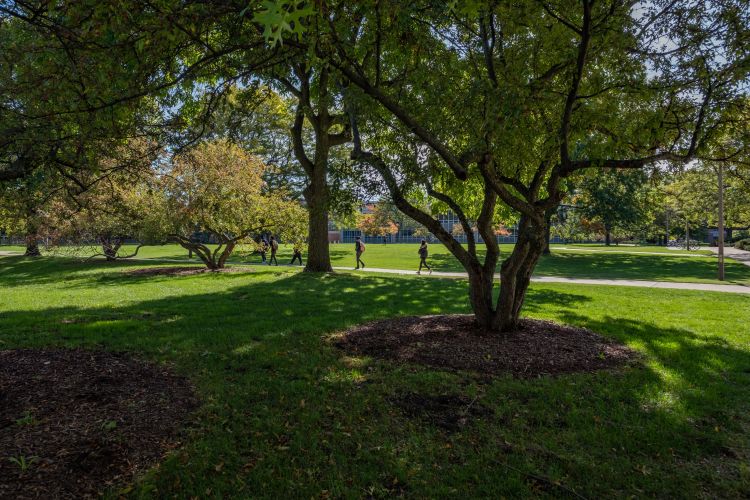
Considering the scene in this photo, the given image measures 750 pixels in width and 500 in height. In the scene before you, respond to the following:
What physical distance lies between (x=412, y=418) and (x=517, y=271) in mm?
3437

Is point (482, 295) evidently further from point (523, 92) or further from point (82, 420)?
point (82, 420)

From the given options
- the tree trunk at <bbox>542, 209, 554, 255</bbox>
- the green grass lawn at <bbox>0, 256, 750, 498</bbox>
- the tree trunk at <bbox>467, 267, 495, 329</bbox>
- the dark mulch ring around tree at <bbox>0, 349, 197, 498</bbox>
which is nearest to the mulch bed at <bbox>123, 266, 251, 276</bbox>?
the green grass lawn at <bbox>0, 256, 750, 498</bbox>

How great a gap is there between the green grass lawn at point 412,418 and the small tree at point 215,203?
26.3 feet

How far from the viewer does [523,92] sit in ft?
16.4

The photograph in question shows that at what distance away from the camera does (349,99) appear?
5.43 metres

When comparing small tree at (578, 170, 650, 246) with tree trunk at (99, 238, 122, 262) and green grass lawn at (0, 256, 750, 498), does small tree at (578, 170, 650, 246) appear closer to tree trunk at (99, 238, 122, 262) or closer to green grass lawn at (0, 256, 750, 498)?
green grass lawn at (0, 256, 750, 498)

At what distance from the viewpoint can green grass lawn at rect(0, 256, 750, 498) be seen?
3248 mm

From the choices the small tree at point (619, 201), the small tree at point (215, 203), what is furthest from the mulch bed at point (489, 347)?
the small tree at point (619, 201)

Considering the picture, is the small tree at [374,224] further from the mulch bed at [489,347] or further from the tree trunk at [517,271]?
the tree trunk at [517,271]

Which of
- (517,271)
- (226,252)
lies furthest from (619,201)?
(517,271)

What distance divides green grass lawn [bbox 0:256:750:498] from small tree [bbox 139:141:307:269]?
8009 millimetres

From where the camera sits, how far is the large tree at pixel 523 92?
16.8ft

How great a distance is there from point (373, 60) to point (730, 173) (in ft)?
19.1

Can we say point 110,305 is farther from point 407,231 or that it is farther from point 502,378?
point 407,231
